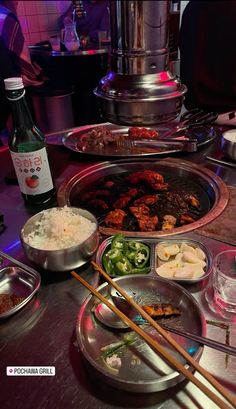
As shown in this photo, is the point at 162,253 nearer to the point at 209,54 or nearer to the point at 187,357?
the point at 187,357

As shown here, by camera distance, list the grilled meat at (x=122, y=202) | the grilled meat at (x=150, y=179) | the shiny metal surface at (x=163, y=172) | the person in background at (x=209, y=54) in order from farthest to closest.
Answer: the person in background at (x=209, y=54) < the grilled meat at (x=150, y=179) < the grilled meat at (x=122, y=202) < the shiny metal surface at (x=163, y=172)

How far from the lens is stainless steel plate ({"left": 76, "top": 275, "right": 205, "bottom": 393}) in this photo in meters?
0.92

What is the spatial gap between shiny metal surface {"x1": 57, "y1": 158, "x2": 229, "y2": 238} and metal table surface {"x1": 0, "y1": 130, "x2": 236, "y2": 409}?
19 centimetres

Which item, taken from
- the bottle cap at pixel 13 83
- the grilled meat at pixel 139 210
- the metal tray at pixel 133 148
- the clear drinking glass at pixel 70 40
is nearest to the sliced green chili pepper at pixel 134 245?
the grilled meat at pixel 139 210

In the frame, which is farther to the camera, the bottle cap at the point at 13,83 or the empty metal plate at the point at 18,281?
the bottle cap at the point at 13,83

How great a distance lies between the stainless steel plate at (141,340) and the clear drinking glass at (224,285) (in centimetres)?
13

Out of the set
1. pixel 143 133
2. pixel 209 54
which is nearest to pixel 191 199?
pixel 143 133

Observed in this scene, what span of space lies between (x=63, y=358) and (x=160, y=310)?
14.0 inches

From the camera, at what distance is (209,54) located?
3734 millimetres

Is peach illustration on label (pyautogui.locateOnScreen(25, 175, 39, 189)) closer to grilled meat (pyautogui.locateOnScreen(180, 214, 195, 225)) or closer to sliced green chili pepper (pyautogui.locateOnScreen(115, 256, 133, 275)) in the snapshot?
sliced green chili pepper (pyautogui.locateOnScreen(115, 256, 133, 275))

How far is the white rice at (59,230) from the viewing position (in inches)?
53.0

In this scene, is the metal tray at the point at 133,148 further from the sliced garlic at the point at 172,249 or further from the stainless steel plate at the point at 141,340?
the stainless steel plate at the point at 141,340

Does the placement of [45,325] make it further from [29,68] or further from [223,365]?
[29,68]

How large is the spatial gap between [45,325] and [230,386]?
635mm
